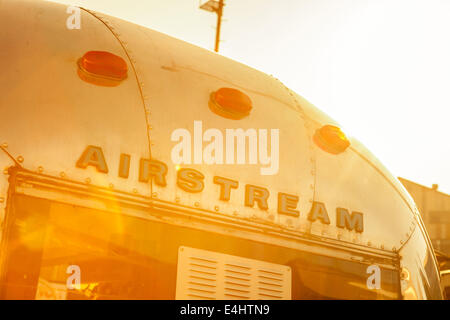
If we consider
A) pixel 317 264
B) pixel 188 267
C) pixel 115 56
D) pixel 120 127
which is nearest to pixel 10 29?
pixel 115 56

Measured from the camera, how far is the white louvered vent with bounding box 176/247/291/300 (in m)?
3.58

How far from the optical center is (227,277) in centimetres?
370

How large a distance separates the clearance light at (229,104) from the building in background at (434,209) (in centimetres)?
1744

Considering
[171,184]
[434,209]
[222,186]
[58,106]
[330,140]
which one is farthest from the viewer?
[434,209]

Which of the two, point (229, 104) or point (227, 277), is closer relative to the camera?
point (227, 277)

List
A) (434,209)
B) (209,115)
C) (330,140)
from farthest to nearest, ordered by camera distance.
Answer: (434,209)
(330,140)
(209,115)

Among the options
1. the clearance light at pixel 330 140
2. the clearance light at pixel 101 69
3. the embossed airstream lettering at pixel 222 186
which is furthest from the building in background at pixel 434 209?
the clearance light at pixel 101 69

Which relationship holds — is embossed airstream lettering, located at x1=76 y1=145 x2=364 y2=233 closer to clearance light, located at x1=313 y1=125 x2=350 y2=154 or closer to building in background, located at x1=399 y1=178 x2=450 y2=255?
clearance light, located at x1=313 y1=125 x2=350 y2=154

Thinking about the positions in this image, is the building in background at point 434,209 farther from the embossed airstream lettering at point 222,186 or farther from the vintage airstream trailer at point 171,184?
the embossed airstream lettering at point 222,186

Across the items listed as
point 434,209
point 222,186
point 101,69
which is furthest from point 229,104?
point 434,209

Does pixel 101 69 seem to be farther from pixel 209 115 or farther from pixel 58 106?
pixel 209 115

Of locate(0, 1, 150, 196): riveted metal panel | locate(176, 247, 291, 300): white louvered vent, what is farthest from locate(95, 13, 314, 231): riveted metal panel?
locate(176, 247, 291, 300): white louvered vent

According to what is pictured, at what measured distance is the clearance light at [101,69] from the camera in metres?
3.68

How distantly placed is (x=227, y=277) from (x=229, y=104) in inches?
44.6
